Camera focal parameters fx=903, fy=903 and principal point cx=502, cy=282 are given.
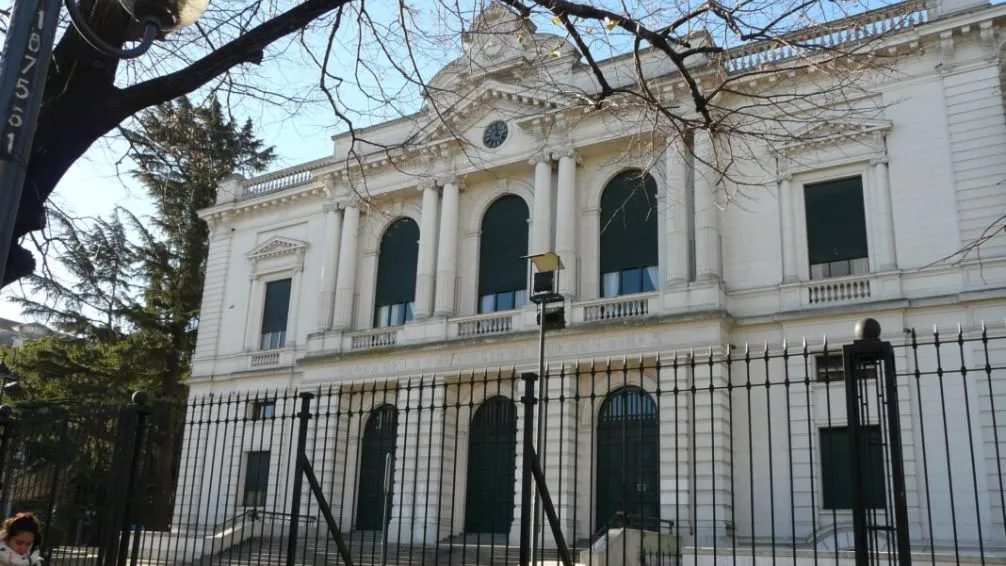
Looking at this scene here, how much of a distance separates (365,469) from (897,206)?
53.7 feet

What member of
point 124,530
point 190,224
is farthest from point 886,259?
point 190,224

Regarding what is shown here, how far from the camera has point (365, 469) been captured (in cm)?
2705

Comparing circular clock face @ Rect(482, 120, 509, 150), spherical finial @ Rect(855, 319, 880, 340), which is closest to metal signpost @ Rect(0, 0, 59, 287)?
spherical finial @ Rect(855, 319, 880, 340)

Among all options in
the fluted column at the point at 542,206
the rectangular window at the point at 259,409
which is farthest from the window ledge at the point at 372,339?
the rectangular window at the point at 259,409

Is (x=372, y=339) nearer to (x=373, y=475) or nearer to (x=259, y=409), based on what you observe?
(x=373, y=475)

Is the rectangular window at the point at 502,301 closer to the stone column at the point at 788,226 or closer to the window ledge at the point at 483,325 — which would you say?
the window ledge at the point at 483,325

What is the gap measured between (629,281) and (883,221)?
671cm

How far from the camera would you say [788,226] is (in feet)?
75.2

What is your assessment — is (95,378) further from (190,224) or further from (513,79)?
(513,79)

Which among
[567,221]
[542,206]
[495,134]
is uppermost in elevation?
[495,134]

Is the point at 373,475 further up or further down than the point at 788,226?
further down

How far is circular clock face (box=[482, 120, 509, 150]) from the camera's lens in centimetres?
2792

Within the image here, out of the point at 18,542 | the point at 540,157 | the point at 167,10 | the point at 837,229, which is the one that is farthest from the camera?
the point at 540,157

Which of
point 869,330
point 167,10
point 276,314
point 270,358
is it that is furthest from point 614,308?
point 167,10
